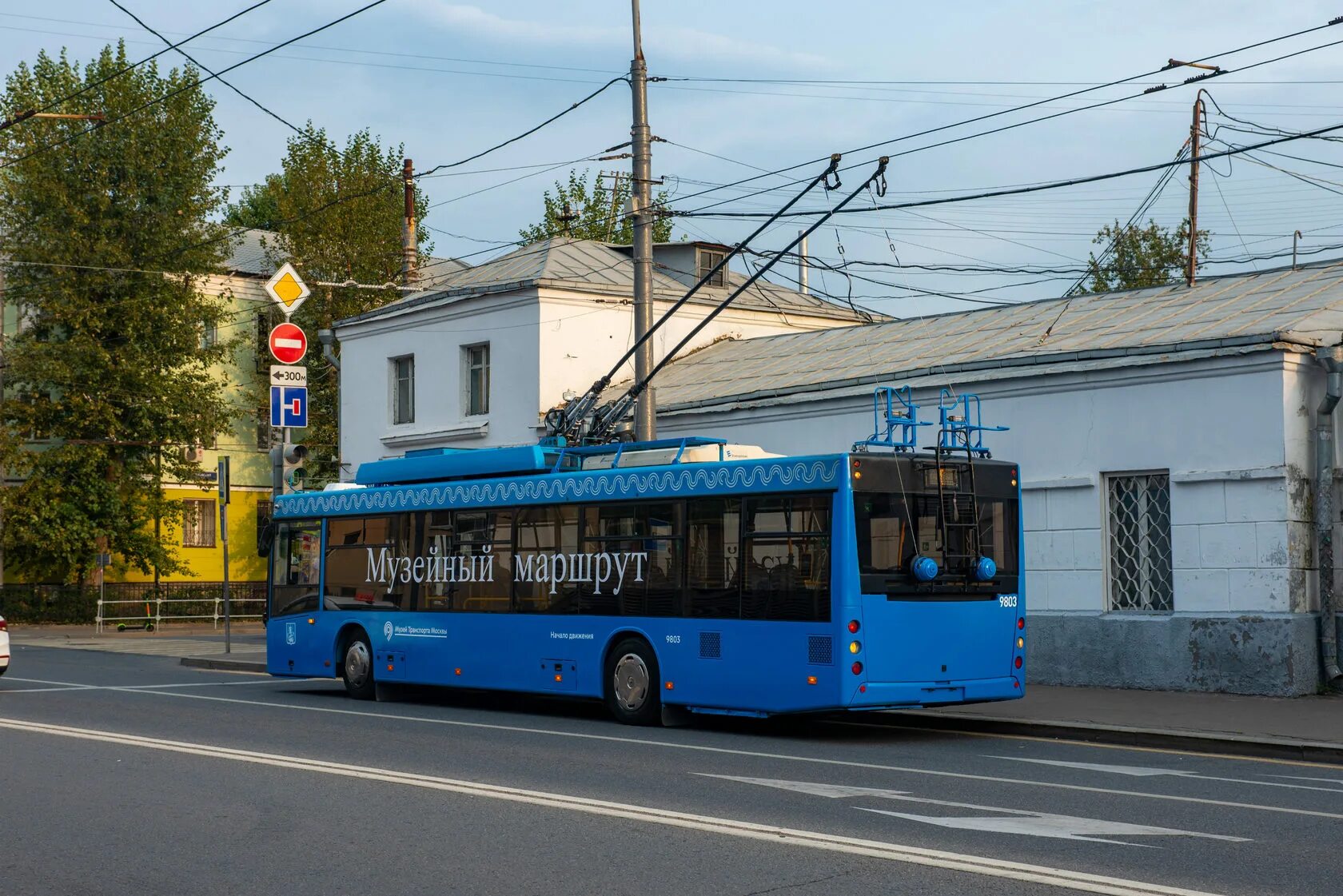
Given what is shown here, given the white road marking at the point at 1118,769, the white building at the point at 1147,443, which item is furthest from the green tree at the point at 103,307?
the white road marking at the point at 1118,769

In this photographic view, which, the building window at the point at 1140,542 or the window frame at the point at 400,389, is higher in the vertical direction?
the window frame at the point at 400,389

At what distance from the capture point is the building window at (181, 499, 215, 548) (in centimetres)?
5122

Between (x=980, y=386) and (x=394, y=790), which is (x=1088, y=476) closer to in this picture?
(x=980, y=386)

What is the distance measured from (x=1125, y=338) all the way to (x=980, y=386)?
1.98m

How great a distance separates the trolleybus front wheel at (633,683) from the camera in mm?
15594

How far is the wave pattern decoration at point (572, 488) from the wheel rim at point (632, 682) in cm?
167

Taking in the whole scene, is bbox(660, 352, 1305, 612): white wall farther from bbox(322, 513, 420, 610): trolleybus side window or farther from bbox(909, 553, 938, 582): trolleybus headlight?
bbox(322, 513, 420, 610): trolleybus side window

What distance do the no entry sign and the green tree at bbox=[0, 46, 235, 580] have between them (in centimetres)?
1942

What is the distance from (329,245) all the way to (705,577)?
41.4 meters

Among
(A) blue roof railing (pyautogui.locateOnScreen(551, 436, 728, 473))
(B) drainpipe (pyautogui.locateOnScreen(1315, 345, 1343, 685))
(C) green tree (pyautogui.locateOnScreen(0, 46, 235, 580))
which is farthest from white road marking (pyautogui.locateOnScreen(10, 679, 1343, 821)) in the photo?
(C) green tree (pyautogui.locateOnScreen(0, 46, 235, 580))

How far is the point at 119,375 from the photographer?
150 feet

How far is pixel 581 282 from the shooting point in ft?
101

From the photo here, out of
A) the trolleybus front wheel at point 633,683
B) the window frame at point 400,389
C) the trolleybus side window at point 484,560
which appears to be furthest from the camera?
the window frame at point 400,389

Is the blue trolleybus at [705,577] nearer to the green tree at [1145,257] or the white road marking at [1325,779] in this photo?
the white road marking at [1325,779]
